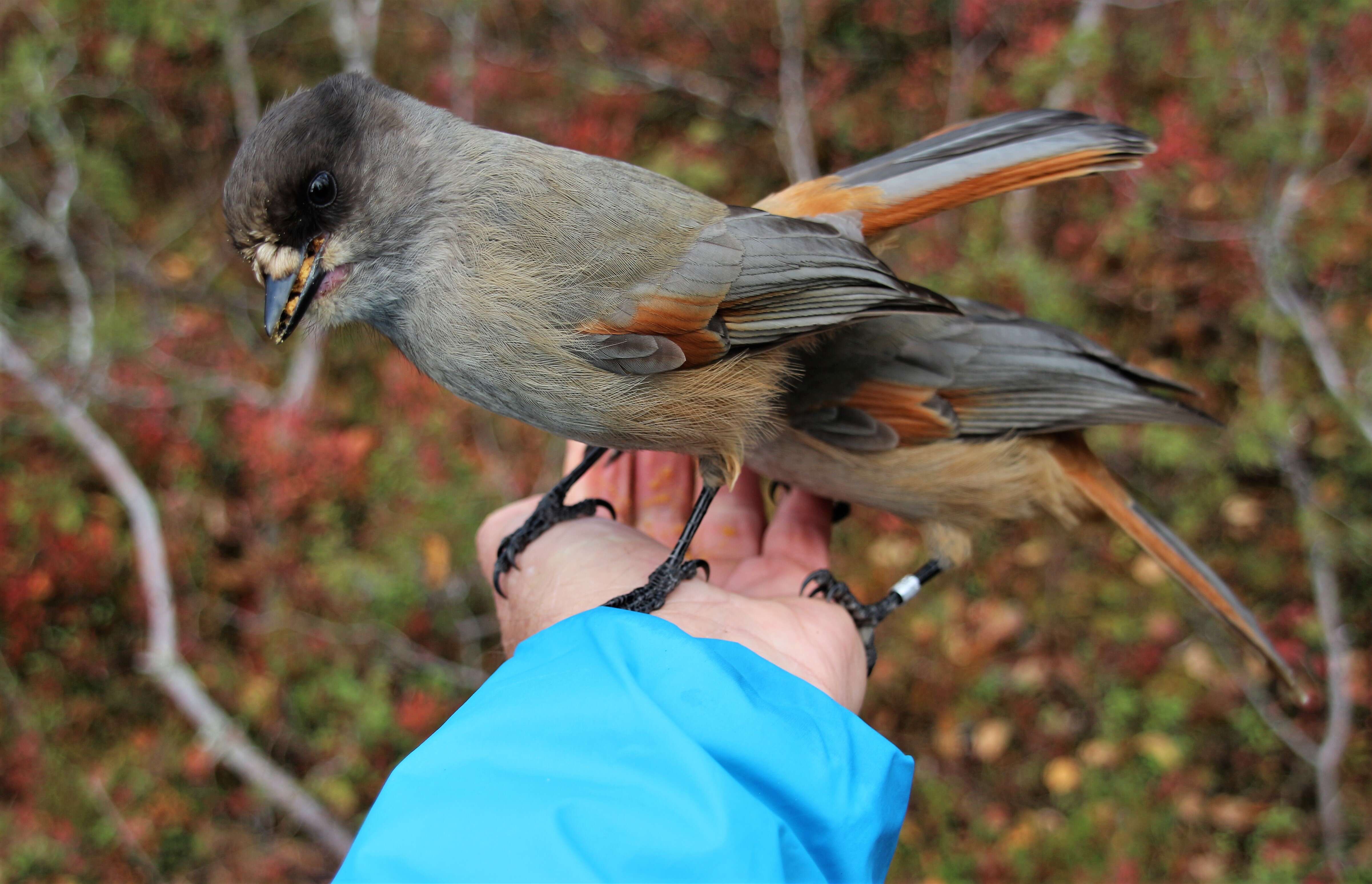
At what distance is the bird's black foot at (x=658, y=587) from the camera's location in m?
2.29

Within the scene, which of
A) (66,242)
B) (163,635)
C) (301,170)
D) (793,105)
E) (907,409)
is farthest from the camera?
(793,105)

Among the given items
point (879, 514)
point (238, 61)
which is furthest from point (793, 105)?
point (238, 61)

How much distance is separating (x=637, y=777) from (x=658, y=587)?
31.2 inches

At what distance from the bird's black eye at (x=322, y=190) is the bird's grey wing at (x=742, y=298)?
655 mm

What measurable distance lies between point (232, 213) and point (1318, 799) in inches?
176

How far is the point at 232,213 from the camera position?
199cm

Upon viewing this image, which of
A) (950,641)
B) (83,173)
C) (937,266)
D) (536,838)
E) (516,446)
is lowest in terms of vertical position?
(950,641)

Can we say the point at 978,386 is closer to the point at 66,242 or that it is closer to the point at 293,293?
the point at 293,293

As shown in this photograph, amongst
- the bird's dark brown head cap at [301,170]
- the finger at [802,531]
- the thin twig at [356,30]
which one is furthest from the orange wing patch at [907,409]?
the thin twig at [356,30]

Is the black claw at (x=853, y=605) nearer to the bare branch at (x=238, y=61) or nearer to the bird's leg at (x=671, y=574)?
the bird's leg at (x=671, y=574)

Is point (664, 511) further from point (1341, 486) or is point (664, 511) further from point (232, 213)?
point (1341, 486)

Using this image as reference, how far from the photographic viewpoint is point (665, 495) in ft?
10.5

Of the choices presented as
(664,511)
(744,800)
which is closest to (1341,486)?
(664,511)

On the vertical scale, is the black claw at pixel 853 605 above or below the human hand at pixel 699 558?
below
